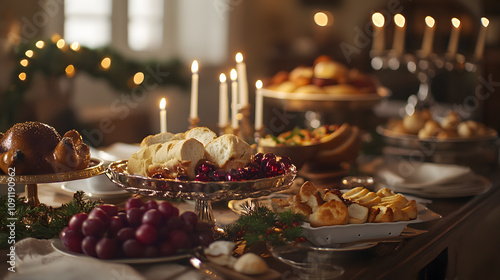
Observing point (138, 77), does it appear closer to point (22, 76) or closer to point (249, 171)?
point (22, 76)

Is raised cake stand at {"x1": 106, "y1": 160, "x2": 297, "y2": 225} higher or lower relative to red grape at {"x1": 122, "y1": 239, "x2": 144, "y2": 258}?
higher

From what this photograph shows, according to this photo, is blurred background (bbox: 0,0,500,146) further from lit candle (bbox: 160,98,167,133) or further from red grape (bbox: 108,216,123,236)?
red grape (bbox: 108,216,123,236)

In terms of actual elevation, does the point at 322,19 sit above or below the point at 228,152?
above

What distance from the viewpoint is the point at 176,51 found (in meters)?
6.08

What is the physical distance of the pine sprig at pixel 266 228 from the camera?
1198mm

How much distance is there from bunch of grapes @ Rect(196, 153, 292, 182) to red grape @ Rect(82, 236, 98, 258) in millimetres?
268

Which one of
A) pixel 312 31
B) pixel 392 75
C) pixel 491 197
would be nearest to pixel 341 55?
pixel 312 31

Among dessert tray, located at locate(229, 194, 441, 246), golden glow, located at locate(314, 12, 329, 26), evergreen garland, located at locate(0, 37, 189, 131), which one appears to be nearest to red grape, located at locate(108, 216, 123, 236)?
dessert tray, located at locate(229, 194, 441, 246)

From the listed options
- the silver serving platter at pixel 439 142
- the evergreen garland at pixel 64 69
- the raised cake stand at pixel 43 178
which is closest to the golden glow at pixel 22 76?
the evergreen garland at pixel 64 69

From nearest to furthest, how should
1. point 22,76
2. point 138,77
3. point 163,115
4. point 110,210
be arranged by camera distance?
1. point 110,210
2. point 163,115
3. point 22,76
4. point 138,77

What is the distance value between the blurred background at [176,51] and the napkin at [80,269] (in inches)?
87.2

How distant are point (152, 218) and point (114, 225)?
75 mm

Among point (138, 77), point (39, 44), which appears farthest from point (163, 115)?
point (138, 77)

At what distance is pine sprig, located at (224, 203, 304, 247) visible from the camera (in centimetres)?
120
